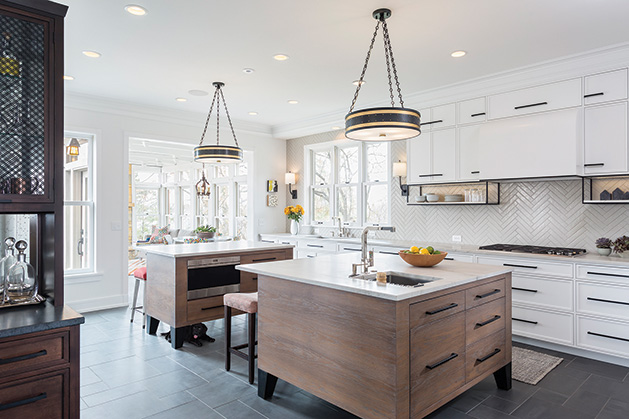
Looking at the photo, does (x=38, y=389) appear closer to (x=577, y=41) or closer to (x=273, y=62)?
(x=273, y=62)

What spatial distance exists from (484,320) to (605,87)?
8.56ft

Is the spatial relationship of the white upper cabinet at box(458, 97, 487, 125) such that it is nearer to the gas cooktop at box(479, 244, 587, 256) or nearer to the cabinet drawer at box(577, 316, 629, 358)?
the gas cooktop at box(479, 244, 587, 256)

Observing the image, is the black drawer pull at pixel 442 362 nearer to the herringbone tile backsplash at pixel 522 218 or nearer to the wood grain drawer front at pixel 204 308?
the wood grain drawer front at pixel 204 308

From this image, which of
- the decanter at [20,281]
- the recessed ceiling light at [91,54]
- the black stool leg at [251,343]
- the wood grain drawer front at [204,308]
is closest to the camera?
the decanter at [20,281]

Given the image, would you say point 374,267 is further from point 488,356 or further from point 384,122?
point 384,122

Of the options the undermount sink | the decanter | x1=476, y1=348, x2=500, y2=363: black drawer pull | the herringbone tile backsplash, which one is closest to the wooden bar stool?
the undermount sink

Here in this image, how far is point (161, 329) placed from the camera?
448 centimetres

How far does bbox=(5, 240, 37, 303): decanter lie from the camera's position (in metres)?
1.94

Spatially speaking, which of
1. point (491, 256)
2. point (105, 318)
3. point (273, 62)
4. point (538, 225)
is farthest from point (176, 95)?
point (538, 225)

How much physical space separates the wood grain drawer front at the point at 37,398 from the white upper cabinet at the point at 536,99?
4.41 metres

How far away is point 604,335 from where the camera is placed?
3.47 meters

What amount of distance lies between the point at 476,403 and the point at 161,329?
3.25 metres

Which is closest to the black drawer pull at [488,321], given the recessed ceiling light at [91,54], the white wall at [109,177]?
the recessed ceiling light at [91,54]

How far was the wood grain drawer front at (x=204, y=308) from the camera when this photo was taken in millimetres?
3926
